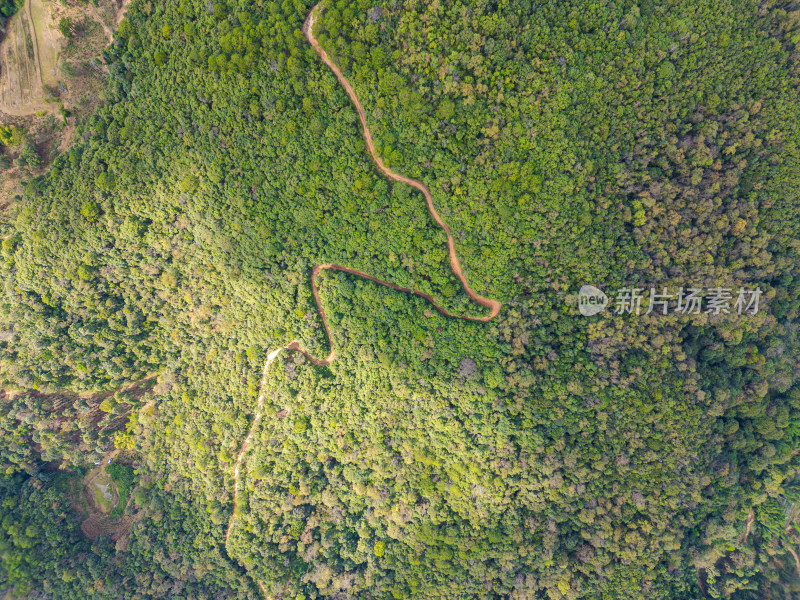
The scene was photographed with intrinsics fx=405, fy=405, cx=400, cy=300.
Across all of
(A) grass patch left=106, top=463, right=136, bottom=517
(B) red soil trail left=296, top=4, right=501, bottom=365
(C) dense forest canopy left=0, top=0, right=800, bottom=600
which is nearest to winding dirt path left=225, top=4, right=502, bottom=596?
(B) red soil trail left=296, top=4, right=501, bottom=365

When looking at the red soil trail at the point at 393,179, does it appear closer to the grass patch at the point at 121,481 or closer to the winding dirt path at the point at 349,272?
the winding dirt path at the point at 349,272

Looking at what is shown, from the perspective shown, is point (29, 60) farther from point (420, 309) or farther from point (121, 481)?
point (121, 481)

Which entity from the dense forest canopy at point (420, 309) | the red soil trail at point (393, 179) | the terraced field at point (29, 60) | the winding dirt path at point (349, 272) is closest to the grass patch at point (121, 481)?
the dense forest canopy at point (420, 309)

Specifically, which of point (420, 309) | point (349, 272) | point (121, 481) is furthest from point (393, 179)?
point (121, 481)

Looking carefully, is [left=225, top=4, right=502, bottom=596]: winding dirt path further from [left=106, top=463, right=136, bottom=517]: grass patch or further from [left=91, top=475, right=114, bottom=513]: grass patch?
[left=91, top=475, right=114, bottom=513]: grass patch

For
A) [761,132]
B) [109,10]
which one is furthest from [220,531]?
[761,132]

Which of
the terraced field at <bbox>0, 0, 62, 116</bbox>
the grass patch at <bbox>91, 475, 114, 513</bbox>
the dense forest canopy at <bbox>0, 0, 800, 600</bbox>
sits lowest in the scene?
the grass patch at <bbox>91, 475, 114, 513</bbox>

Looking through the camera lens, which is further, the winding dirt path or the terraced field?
the terraced field
